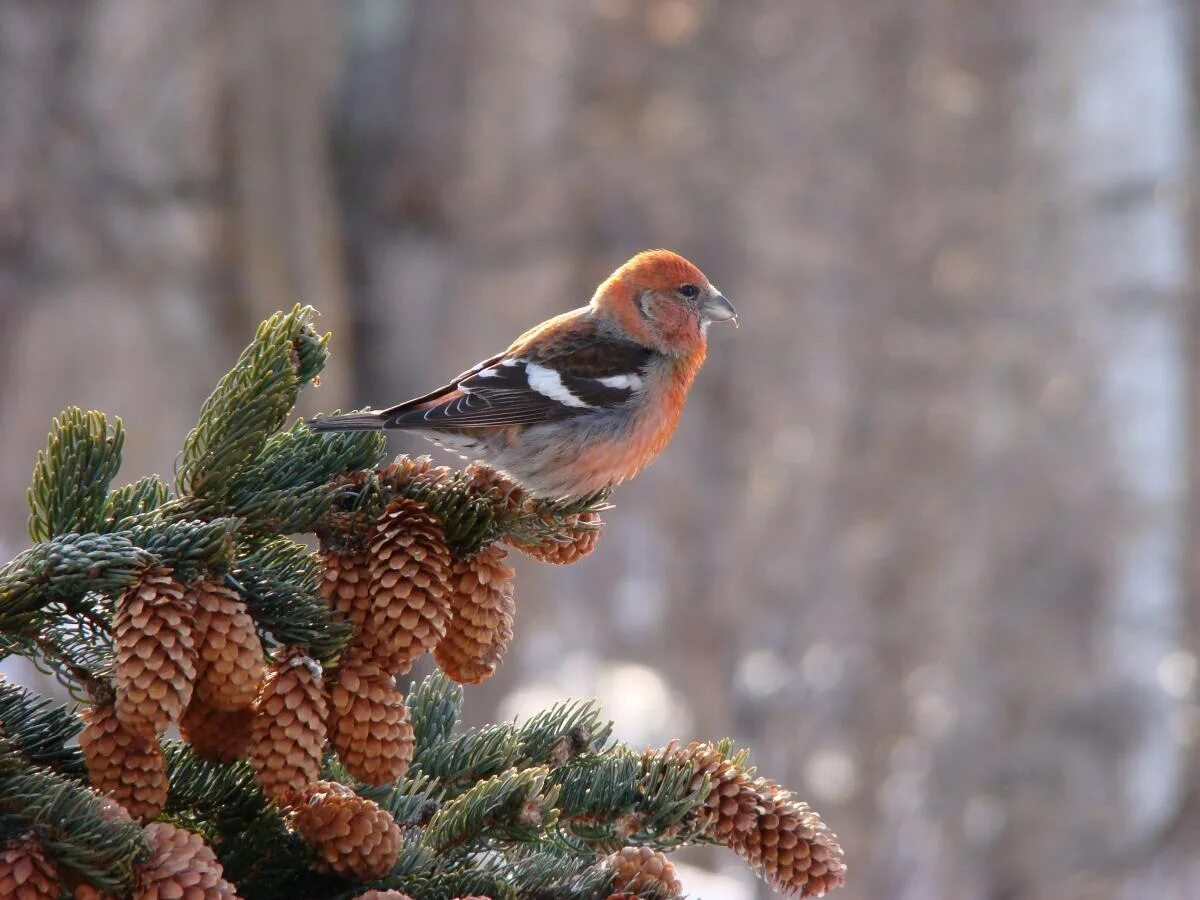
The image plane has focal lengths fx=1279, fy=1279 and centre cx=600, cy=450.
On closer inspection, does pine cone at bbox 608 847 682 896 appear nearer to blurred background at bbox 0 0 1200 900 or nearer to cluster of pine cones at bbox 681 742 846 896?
cluster of pine cones at bbox 681 742 846 896

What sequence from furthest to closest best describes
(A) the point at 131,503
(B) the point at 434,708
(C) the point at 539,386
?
1. (C) the point at 539,386
2. (B) the point at 434,708
3. (A) the point at 131,503

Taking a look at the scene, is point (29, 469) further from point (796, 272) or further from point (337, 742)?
point (337, 742)

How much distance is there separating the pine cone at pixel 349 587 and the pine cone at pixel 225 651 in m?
0.13

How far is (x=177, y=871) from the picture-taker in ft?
3.30

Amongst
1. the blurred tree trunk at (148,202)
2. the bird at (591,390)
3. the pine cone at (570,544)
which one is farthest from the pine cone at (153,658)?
the blurred tree trunk at (148,202)

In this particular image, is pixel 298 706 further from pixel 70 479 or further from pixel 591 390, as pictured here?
pixel 591 390

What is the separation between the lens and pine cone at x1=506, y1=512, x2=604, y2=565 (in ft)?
5.19

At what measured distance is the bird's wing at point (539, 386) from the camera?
8.18ft

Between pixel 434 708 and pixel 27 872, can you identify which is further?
pixel 434 708

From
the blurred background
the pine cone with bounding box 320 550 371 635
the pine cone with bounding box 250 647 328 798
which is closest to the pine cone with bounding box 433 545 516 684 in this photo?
the pine cone with bounding box 320 550 371 635

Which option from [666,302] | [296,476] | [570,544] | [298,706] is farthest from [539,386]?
[298,706]

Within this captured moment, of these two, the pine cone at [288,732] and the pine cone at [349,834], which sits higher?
the pine cone at [288,732]

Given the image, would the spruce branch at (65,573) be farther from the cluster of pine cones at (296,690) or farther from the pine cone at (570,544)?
the pine cone at (570,544)

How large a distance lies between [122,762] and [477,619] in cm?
38
